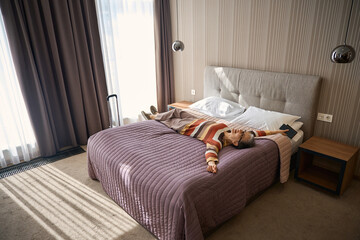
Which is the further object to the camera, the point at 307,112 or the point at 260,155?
the point at 307,112

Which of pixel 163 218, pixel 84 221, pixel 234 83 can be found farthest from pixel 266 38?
pixel 84 221

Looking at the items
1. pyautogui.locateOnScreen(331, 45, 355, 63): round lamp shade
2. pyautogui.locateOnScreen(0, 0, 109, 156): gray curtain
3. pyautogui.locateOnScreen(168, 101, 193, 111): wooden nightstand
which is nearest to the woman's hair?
pyautogui.locateOnScreen(331, 45, 355, 63): round lamp shade

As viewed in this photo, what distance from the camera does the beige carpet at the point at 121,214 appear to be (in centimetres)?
206

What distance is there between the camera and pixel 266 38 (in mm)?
3092

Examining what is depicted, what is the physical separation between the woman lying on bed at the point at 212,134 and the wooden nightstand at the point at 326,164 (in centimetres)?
38

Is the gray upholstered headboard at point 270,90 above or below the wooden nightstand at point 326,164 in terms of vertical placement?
above

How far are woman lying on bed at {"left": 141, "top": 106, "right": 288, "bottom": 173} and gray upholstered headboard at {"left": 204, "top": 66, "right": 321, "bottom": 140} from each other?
0.48 meters

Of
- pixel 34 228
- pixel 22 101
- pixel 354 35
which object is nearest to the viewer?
pixel 34 228

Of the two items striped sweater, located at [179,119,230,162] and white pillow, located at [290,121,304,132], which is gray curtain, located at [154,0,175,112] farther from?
white pillow, located at [290,121,304,132]

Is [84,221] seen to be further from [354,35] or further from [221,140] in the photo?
[354,35]

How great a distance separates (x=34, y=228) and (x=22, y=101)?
1.83 meters

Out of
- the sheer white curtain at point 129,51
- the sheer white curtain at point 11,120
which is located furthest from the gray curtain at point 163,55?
the sheer white curtain at point 11,120

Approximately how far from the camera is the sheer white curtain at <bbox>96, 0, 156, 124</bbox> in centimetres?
381

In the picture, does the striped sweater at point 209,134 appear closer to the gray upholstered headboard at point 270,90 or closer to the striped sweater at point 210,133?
the striped sweater at point 210,133
